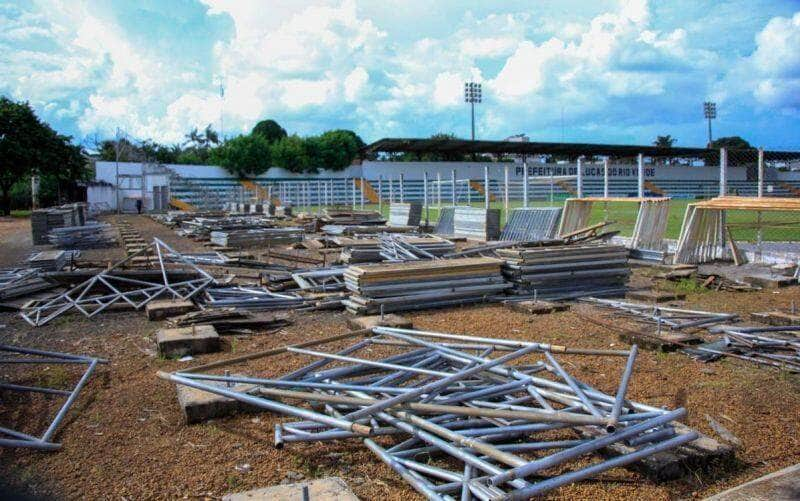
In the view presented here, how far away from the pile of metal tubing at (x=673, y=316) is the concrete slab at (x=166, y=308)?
22.1 feet

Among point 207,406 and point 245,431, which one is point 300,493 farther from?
point 207,406

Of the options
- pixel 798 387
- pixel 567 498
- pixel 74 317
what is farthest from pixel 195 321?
pixel 798 387

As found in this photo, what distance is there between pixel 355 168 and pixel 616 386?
215ft

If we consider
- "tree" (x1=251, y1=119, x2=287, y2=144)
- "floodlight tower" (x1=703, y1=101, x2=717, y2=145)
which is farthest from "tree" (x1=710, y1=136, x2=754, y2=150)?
"tree" (x1=251, y1=119, x2=287, y2=144)

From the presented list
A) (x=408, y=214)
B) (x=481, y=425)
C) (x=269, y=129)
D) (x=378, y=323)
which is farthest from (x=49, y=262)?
(x=269, y=129)

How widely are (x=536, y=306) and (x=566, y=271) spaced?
5.24 ft

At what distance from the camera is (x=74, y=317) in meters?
9.67

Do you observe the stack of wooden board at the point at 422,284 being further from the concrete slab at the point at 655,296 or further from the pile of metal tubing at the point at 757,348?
the pile of metal tubing at the point at 757,348

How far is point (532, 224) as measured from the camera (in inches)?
756

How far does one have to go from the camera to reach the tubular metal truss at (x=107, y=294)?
385 inches

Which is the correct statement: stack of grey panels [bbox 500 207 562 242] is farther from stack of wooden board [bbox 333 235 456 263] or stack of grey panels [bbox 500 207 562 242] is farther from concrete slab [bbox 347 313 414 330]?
concrete slab [bbox 347 313 414 330]

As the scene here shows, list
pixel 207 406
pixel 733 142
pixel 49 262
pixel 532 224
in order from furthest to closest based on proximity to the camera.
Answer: pixel 733 142 < pixel 532 224 < pixel 49 262 < pixel 207 406

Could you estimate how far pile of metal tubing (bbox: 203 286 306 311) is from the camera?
1020 centimetres

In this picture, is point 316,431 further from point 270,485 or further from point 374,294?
point 374,294
